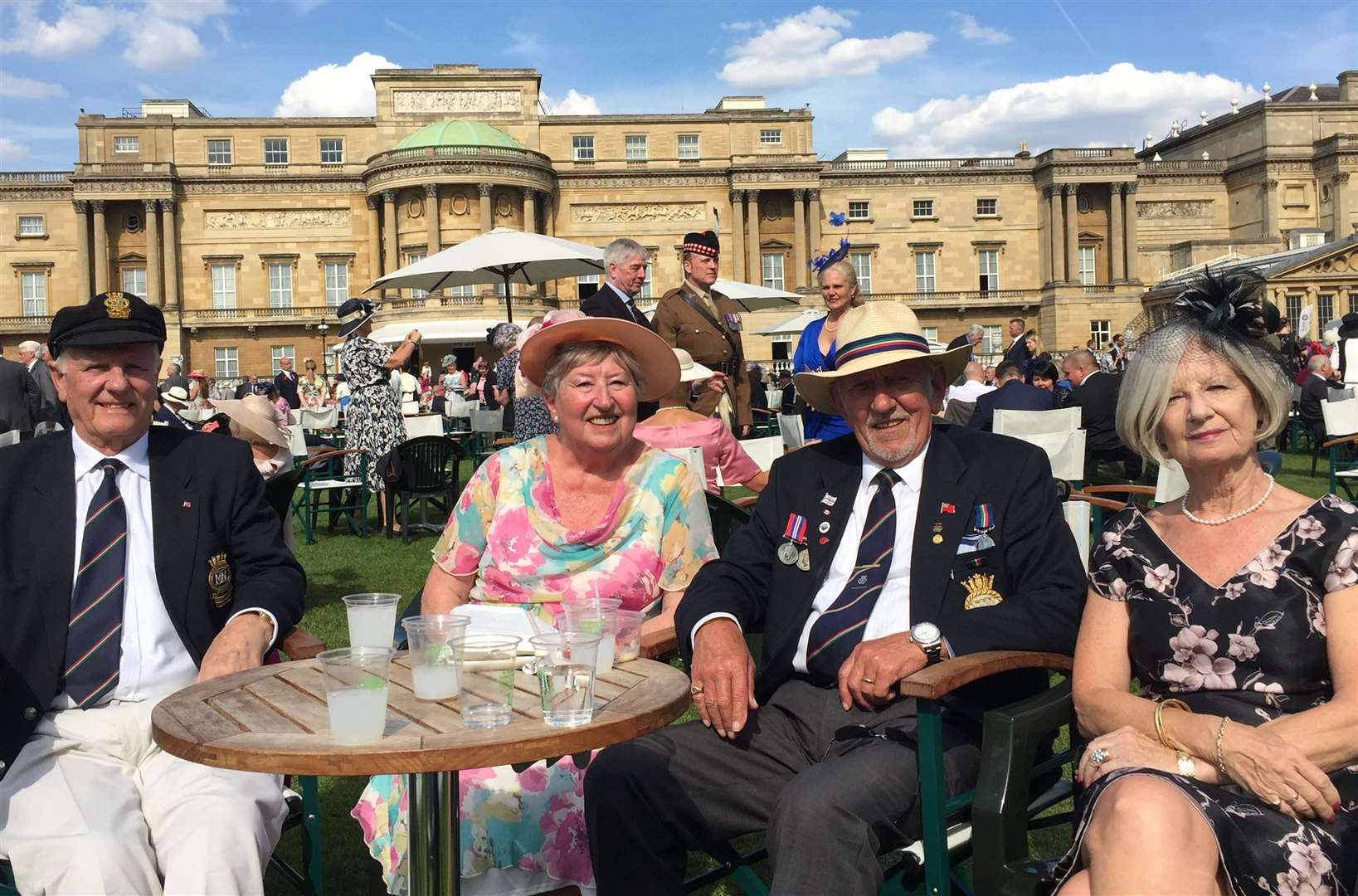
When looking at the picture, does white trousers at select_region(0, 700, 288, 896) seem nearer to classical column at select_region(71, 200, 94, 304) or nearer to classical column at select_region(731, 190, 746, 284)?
classical column at select_region(731, 190, 746, 284)

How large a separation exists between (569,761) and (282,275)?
160 feet

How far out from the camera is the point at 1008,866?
231 cm

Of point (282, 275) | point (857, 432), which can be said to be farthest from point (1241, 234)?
point (857, 432)

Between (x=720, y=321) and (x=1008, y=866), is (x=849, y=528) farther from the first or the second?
(x=720, y=321)

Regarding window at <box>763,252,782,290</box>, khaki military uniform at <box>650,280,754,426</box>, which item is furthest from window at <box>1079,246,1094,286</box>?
khaki military uniform at <box>650,280,754,426</box>

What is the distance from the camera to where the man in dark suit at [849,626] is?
8.30ft

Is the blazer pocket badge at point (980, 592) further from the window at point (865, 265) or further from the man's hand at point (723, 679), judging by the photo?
the window at point (865, 265)

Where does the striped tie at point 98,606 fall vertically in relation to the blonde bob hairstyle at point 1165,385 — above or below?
below

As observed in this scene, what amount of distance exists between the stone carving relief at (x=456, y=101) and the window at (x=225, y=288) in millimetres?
10247

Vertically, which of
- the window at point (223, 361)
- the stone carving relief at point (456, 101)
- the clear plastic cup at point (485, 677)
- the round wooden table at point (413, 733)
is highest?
the stone carving relief at point (456, 101)

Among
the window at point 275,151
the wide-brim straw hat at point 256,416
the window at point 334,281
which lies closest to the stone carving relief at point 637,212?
the window at point 334,281

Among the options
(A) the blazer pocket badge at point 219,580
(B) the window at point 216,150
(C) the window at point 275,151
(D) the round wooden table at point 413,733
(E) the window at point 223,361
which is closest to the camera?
(D) the round wooden table at point 413,733

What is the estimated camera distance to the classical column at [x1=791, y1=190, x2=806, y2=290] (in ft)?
162

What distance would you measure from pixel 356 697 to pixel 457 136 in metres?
45.8
